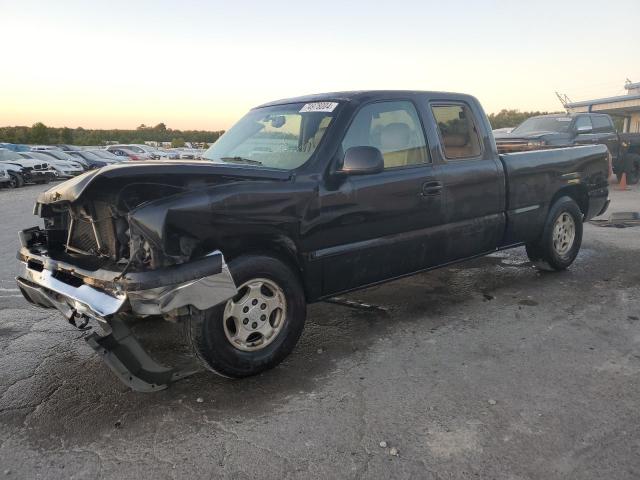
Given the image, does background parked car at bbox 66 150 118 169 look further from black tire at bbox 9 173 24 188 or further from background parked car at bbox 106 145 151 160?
black tire at bbox 9 173 24 188

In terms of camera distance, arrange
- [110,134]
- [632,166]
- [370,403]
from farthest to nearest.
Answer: [110,134] < [632,166] < [370,403]

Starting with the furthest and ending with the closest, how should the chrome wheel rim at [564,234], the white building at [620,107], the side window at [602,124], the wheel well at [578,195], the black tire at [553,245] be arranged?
the white building at [620,107], the side window at [602,124], the wheel well at [578,195], the chrome wheel rim at [564,234], the black tire at [553,245]

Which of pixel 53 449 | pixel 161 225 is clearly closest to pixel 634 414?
pixel 161 225

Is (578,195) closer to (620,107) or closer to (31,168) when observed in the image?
(31,168)

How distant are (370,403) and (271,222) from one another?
4.16 feet

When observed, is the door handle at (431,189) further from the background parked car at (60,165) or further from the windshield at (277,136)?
the background parked car at (60,165)

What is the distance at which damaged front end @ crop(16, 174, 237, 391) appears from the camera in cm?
283

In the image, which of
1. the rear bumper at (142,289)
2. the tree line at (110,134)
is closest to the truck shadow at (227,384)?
the rear bumper at (142,289)

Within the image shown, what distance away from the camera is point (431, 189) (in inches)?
167

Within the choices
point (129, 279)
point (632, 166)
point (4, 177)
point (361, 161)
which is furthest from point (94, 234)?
point (4, 177)

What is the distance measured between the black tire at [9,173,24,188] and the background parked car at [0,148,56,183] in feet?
0.76

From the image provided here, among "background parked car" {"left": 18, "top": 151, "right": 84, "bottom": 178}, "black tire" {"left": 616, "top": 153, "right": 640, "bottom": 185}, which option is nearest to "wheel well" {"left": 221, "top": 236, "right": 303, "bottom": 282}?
"black tire" {"left": 616, "top": 153, "right": 640, "bottom": 185}

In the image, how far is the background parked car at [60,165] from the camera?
2109 cm

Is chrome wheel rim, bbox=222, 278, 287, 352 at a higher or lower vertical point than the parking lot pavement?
higher
